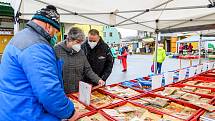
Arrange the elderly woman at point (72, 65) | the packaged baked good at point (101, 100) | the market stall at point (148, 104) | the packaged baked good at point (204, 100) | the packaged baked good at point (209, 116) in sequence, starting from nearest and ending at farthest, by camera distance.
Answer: the packaged baked good at point (209, 116) < the market stall at point (148, 104) < the packaged baked good at point (101, 100) < the packaged baked good at point (204, 100) < the elderly woman at point (72, 65)

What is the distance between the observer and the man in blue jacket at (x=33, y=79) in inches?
45.6

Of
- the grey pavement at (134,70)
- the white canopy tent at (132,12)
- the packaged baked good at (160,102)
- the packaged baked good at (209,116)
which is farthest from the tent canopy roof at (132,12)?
the grey pavement at (134,70)

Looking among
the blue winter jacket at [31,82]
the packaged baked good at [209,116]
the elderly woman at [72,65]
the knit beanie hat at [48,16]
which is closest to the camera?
the blue winter jacket at [31,82]

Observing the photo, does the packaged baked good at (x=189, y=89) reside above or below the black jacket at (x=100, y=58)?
below

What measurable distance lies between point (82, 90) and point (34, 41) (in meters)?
1.04

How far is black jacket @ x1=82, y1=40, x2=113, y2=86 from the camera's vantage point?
3.24 m

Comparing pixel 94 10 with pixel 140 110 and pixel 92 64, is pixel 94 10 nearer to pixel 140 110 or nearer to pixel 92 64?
pixel 92 64

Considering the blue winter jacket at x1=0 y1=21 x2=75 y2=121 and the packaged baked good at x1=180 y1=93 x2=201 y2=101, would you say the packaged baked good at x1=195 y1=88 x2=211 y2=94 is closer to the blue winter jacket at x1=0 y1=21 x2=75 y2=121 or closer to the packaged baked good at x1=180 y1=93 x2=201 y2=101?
the packaged baked good at x1=180 y1=93 x2=201 y2=101

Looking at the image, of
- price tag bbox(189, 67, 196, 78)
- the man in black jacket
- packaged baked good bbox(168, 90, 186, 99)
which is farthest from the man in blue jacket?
price tag bbox(189, 67, 196, 78)

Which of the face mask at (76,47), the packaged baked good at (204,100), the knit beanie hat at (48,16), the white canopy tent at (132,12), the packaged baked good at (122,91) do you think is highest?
the white canopy tent at (132,12)

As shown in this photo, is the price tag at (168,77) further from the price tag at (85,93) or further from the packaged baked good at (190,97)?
the price tag at (85,93)

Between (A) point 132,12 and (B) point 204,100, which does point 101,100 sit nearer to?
(B) point 204,100

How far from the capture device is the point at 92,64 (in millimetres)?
3316

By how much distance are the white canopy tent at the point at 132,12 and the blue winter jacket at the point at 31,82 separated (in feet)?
6.40
